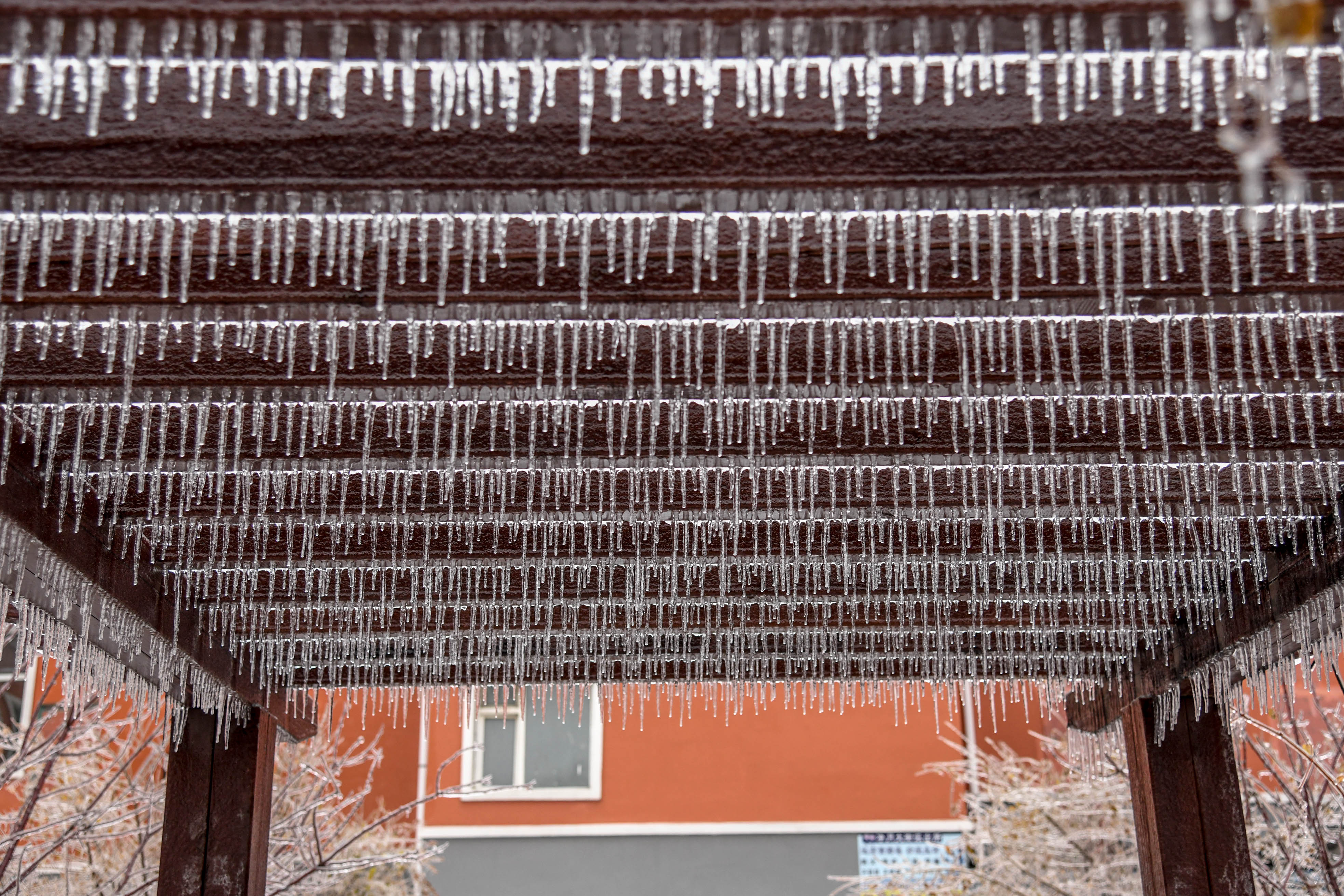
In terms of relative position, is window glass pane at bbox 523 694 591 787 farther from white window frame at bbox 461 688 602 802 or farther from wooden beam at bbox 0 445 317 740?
wooden beam at bbox 0 445 317 740

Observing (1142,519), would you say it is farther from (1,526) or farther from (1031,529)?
(1,526)

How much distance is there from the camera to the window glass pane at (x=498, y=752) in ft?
49.3

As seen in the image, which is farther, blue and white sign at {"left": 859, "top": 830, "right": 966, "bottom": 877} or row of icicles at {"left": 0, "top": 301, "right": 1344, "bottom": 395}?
blue and white sign at {"left": 859, "top": 830, "right": 966, "bottom": 877}

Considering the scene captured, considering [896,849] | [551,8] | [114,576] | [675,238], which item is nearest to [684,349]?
[675,238]

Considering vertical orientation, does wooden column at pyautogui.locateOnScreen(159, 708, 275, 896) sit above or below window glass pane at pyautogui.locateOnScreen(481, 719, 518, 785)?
below

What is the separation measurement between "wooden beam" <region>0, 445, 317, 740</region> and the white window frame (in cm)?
852

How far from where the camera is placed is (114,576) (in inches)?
184

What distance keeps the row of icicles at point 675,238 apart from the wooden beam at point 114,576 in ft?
3.99

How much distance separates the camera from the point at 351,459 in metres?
4.11

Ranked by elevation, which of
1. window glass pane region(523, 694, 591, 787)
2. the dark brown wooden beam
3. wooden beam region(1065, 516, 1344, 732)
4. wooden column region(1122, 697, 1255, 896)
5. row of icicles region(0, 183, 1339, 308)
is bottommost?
wooden column region(1122, 697, 1255, 896)

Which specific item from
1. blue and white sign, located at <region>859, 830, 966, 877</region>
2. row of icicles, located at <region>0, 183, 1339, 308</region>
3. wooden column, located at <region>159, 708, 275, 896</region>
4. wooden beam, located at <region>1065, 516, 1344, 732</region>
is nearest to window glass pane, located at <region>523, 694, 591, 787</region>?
blue and white sign, located at <region>859, 830, 966, 877</region>

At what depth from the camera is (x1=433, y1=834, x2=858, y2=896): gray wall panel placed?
47.6 feet

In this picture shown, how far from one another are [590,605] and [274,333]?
240 centimetres

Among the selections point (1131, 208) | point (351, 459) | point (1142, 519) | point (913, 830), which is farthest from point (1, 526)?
point (913, 830)
